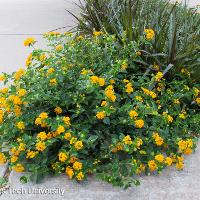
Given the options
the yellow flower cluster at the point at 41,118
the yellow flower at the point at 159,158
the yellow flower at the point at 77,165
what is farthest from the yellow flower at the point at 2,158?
the yellow flower at the point at 159,158

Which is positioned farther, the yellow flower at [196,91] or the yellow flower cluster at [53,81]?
the yellow flower at [196,91]

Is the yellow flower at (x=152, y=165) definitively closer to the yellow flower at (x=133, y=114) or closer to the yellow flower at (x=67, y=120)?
the yellow flower at (x=133, y=114)

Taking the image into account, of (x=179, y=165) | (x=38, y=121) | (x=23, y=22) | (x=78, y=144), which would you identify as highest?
(x=23, y=22)

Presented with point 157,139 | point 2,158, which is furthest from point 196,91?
point 2,158

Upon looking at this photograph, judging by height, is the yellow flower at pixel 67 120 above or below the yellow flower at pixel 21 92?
below

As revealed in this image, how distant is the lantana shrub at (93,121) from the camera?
101 inches

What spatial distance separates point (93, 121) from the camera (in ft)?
9.11

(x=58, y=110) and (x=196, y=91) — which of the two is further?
(x=196, y=91)

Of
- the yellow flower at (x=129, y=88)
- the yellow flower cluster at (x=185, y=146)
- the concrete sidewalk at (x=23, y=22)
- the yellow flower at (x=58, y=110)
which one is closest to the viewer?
the yellow flower cluster at (x=185, y=146)

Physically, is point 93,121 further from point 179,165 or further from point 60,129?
point 179,165

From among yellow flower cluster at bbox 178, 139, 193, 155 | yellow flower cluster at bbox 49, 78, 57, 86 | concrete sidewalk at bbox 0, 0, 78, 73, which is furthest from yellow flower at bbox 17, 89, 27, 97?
concrete sidewalk at bbox 0, 0, 78, 73

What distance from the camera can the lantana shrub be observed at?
2574 mm

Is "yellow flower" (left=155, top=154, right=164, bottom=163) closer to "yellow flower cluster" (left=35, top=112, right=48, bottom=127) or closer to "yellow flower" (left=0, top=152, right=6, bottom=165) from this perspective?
"yellow flower cluster" (left=35, top=112, right=48, bottom=127)

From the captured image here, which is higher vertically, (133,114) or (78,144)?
(133,114)
